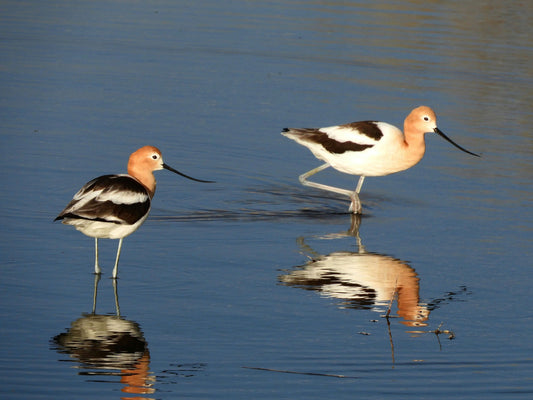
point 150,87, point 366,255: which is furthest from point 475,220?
point 150,87

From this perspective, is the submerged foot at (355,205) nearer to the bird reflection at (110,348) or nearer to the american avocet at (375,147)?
the american avocet at (375,147)

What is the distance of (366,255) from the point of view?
31.5 feet

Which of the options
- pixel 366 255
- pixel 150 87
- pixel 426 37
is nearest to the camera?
pixel 366 255

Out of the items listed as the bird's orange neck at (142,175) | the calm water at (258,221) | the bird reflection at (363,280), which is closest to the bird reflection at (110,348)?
the calm water at (258,221)

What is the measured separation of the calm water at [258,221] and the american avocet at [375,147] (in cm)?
44

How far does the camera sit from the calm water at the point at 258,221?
272 inches

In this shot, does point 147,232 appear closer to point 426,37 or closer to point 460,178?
point 460,178

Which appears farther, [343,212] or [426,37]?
[426,37]

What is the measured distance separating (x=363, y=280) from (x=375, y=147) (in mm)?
2742

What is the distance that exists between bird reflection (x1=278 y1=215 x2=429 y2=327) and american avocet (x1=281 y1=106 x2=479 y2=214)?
1704mm

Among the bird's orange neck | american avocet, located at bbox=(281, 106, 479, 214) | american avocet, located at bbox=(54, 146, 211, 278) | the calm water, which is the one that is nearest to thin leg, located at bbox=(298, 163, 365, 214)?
american avocet, located at bbox=(281, 106, 479, 214)

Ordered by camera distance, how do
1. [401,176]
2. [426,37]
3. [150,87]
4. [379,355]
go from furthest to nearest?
[426,37] → [150,87] → [401,176] → [379,355]

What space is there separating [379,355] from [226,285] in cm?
173

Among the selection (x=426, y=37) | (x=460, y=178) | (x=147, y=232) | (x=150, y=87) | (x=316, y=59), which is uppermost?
(x=426, y=37)
